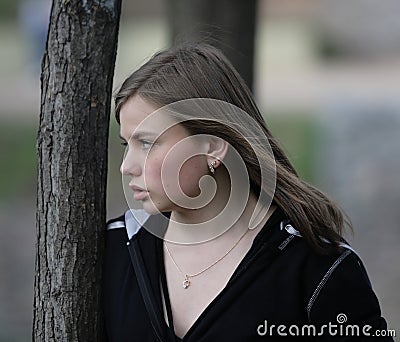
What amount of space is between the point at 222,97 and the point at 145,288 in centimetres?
52

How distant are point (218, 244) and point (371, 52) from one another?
16848mm

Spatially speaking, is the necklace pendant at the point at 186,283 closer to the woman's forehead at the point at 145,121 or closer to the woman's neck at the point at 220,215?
the woman's neck at the point at 220,215

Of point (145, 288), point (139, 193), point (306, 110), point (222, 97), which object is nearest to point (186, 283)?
point (145, 288)

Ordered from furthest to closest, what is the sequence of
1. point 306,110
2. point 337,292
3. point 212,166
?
point 306,110
point 212,166
point 337,292

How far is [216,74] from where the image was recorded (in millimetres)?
2326

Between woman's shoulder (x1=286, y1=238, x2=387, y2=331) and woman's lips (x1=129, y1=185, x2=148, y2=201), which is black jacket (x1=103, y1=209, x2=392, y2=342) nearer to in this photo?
woman's shoulder (x1=286, y1=238, x2=387, y2=331)

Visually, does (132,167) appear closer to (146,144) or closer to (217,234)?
(146,144)

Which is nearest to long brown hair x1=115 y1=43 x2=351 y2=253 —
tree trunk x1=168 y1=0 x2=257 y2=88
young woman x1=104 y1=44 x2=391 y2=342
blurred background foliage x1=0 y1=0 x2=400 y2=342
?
young woman x1=104 y1=44 x2=391 y2=342

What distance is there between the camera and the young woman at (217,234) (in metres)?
2.23

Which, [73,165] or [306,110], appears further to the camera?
[306,110]

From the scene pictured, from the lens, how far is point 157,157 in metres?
2.25

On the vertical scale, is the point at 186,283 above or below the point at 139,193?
below

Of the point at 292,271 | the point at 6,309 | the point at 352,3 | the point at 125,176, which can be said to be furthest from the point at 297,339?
the point at 352,3

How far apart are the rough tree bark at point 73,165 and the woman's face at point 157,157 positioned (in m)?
0.13
